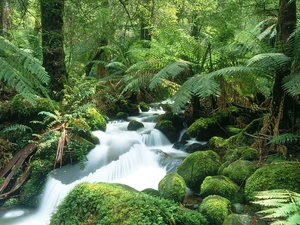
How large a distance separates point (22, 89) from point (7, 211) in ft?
9.15

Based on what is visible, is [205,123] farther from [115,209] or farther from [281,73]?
[115,209]

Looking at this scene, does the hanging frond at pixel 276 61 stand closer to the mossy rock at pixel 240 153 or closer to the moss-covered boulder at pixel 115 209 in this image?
the mossy rock at pixel 240 153

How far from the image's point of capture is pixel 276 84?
12.4 feet

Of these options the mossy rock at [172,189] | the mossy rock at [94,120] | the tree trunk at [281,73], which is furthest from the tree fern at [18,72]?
the mossy rock at [94,120]

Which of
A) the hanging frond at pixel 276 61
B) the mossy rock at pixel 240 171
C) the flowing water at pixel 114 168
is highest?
the hanging frond at pixel 276 61

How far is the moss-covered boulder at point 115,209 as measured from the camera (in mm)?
2344

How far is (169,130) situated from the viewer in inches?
241

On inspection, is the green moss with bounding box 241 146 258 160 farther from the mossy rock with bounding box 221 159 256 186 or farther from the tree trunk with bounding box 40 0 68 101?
the tree trunk with bounding box 40 0 68 101

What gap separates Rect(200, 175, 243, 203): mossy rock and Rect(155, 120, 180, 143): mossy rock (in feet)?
8.32

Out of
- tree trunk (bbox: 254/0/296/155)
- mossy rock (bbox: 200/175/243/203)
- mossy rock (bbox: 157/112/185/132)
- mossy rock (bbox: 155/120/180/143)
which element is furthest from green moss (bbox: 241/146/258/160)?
mossy rock (bbox: 157/112/185/132)

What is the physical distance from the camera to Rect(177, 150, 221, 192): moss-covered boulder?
391 centimetres

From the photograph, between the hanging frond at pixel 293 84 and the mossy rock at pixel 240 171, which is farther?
the mossy rock at pixel 240 171

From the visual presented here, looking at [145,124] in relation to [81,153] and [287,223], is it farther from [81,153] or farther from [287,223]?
[287,223]

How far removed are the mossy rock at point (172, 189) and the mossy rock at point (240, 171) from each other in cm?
73
